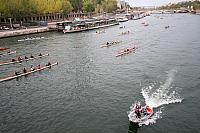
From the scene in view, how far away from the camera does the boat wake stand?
159 feet

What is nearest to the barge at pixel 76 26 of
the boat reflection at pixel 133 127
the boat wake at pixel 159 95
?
the boat wake at pixel 159 95

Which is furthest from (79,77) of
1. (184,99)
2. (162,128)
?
(162,128)

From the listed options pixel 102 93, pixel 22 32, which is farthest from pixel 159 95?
pixel 22 32

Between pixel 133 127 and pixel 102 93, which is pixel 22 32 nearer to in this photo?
pixel 102 93

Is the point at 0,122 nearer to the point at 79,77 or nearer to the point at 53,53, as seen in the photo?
the point at 79,77

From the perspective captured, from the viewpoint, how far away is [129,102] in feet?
170

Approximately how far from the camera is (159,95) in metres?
55.3

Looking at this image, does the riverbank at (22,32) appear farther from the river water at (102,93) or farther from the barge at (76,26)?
the river water at (102,93)

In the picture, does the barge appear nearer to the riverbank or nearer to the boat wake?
the riverbank

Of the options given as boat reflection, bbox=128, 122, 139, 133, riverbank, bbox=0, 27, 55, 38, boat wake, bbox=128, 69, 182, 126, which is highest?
riverbank, bbox=0, 27, 55, 38

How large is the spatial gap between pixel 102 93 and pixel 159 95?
10.9 metres

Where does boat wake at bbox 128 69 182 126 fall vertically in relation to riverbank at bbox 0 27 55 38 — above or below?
below

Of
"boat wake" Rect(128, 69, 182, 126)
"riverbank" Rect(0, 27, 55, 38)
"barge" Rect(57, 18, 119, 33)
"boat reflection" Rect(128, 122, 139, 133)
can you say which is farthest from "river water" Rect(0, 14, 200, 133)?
"barge" Rect(57, 18, 119, 33)

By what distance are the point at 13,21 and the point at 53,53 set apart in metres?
75.5
